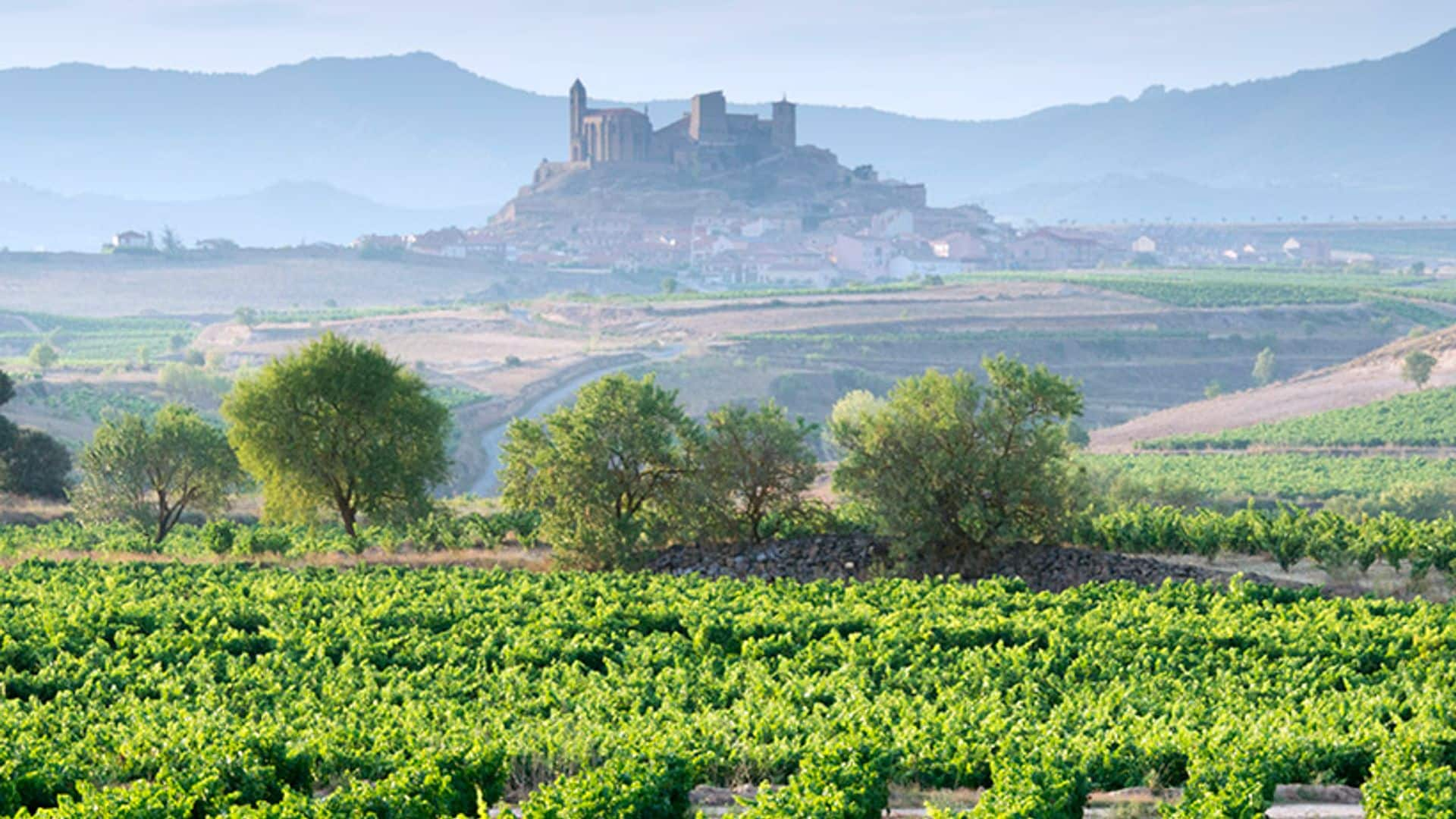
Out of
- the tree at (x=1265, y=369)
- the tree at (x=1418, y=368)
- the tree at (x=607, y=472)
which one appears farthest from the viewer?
the tree at (x=1265, y=369)

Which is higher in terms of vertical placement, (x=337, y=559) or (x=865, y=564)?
(x=865, y=564)

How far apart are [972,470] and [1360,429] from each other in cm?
7325

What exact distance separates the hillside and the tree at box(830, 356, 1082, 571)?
6801cm

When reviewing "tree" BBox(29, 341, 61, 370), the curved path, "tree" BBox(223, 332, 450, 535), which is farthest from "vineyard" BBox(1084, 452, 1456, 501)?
"tree" BBox(29, 341, 61, 370)

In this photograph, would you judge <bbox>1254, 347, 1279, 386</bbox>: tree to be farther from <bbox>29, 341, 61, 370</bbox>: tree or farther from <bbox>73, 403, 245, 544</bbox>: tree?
<bbox>73, 403, 245, 544</bbox>: tree

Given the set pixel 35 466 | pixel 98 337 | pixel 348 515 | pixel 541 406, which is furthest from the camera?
pixel 98 337

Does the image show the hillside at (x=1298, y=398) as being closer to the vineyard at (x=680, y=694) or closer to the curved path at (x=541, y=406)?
the curved path at (x=541, y=406)

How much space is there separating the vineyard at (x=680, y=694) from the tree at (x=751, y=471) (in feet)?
17.3

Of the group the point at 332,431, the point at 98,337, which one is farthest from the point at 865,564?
the point at 98,337

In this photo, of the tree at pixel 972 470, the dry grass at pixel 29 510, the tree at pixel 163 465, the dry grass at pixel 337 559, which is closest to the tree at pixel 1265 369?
the dry grass at pixel 29 510

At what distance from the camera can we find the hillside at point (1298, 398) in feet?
351

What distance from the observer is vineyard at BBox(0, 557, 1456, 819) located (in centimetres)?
1486

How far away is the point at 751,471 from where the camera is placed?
124 ft

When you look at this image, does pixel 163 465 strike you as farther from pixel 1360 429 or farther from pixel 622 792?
pixel 1360 429
